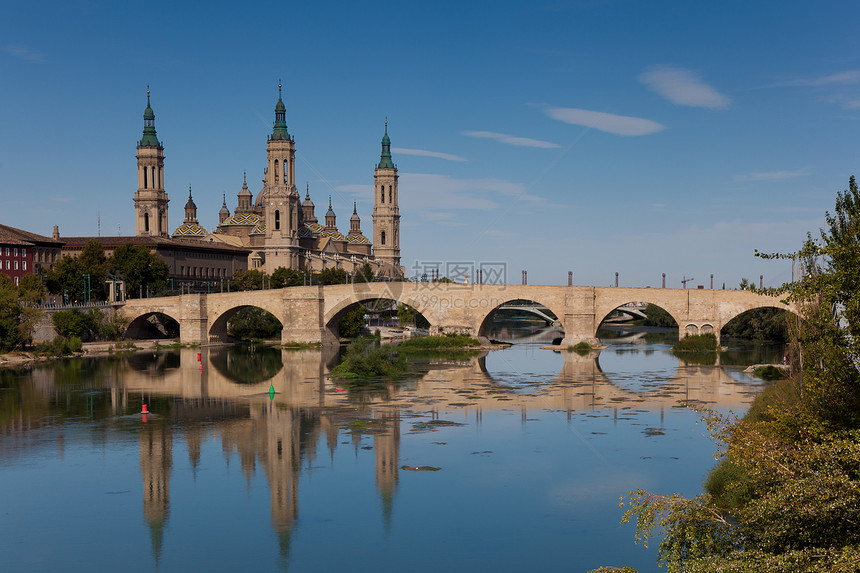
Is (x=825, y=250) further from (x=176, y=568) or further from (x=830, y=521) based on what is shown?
(x=176, y=568)

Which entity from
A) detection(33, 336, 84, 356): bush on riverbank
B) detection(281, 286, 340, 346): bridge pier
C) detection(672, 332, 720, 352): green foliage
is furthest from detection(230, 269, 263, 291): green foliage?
detection(672, 332, 720, 352): green foliage

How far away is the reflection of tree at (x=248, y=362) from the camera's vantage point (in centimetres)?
3881

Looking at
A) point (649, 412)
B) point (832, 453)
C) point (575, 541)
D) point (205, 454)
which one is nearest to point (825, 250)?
point (832, 453)

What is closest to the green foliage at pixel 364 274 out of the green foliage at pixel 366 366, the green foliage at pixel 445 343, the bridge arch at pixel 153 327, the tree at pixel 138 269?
the tree at pixel 138 269

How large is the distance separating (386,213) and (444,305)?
6431 centimetres

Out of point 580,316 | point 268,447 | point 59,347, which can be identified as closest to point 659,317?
point 580,316

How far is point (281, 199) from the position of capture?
92125 millimetres

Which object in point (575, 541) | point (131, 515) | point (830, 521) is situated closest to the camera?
point (830, 521)

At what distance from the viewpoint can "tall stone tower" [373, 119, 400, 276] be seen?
114438mm

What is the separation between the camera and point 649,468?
768 inches

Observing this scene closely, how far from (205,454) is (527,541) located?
9.59m

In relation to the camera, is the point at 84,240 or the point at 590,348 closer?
the point at 590,348

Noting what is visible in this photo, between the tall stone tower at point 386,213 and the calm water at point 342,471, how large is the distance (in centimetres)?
8105

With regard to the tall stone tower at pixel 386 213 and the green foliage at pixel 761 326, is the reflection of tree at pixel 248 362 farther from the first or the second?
the tall stone tower at pixel 386 213
